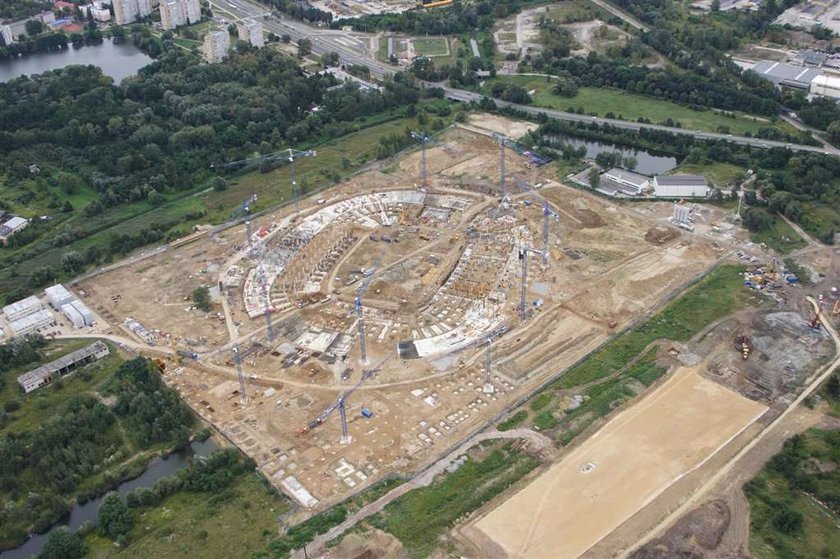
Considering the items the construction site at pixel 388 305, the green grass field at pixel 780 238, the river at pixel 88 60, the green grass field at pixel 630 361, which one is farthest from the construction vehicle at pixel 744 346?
the river at pixel 88 60

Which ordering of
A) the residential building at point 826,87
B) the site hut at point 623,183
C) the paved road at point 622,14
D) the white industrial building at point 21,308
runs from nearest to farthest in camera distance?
the white industrial building at point 21,308 → the site hut at point 623,183 → the residential building at point 826,87 → the paved road at point 622,14

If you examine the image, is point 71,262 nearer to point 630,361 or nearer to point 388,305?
point 388,305

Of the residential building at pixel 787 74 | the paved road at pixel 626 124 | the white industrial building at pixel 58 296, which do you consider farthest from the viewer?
the residential building at pixel 787 74

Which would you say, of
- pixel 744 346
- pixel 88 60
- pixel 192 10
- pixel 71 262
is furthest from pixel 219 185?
pixel 192 10

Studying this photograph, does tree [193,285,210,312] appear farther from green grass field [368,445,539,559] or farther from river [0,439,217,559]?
green grass field [368,445,539,559]

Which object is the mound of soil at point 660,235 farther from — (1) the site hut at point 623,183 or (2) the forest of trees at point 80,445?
(2) the forest of trees at point 80,445

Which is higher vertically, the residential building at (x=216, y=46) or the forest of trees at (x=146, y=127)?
the residential building at (x=216, y=46)

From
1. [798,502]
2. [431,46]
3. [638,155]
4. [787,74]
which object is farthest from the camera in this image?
[431,46]
